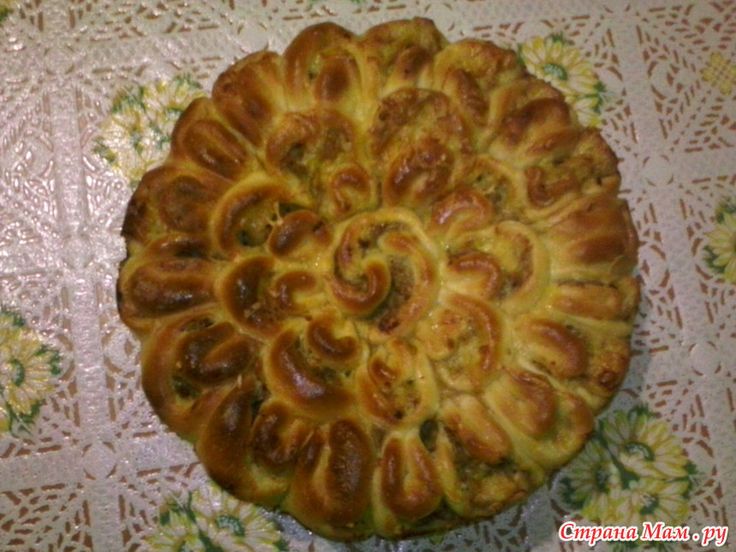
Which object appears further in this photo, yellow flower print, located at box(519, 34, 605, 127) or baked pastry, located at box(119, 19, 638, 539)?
yellow flower print, located at box(519, 34, 605, 127)

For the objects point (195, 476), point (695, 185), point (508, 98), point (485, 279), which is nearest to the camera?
point (485, 279)

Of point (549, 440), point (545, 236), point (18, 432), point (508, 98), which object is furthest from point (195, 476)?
point (508, 98)

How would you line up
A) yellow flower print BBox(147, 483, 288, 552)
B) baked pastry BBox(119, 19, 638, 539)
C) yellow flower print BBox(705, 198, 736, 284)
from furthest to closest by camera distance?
1. yellow flower print BBox(705, 198, 736, 284)
2. yellow flower print BBox(147, 483, 288, 552)
3. baked pastry BBox(119, 19, 638, 539)


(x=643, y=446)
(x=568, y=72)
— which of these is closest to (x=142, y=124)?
(x=568, y=72)

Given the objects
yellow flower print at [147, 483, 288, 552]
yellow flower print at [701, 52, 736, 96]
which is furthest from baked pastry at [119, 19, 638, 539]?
yellow flower print at [701, 52, 736, 96]

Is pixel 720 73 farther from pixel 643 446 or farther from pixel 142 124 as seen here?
pixel 142 124

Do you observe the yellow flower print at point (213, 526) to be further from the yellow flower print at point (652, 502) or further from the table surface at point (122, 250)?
the yellow flower print at point (652, 502)

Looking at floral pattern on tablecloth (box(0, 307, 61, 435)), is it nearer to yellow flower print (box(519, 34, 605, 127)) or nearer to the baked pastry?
the baked pastry

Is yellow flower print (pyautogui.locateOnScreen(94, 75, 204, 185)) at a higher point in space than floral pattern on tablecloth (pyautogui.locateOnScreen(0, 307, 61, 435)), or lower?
higher

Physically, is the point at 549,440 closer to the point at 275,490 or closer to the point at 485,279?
the point at 485,279
